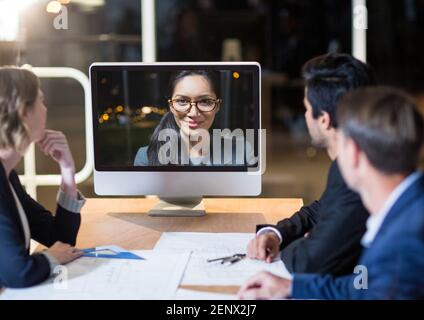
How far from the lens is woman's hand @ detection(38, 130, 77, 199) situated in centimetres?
168

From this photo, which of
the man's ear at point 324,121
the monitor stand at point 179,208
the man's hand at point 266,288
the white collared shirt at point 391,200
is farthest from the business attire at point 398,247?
the monitor stand at point 179,208

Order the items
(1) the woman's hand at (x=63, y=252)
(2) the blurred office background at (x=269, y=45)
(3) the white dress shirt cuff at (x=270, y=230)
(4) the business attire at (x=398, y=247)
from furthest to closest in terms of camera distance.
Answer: (2) the blurred office background at (x=269, y=45) → (3) the white dress shirt cuff at (x=270, y=230) → (1) the woman's hand at (x=63, y=252) → (4) the business attire at (x=398, y=247)

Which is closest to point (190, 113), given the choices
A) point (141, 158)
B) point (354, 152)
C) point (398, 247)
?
point (141, 158)

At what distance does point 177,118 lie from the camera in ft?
6.46

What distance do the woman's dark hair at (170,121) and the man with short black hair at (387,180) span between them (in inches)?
32.7

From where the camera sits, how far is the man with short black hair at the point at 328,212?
1375mm

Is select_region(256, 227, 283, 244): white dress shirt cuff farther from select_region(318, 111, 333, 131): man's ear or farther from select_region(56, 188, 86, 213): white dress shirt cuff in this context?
select_region(56, 188, 86, 213): white dress shirt cuff

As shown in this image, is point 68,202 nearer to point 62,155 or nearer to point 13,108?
point 62,155

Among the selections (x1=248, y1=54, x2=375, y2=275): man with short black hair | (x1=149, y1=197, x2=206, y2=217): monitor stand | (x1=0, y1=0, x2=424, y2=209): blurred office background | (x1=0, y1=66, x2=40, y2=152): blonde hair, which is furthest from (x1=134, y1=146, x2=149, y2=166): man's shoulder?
(x1=0, y1=0, x2=424, y2=209): blurred office background

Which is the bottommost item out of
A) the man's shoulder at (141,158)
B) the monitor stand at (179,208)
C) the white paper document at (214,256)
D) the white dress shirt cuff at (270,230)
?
the white paper document at (214,256)

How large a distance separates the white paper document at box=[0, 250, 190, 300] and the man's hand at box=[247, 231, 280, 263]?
160 millimetres

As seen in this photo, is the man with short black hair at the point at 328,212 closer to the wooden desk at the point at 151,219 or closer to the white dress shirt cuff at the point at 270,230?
the white dress shirt cuff at the point at 270,230
